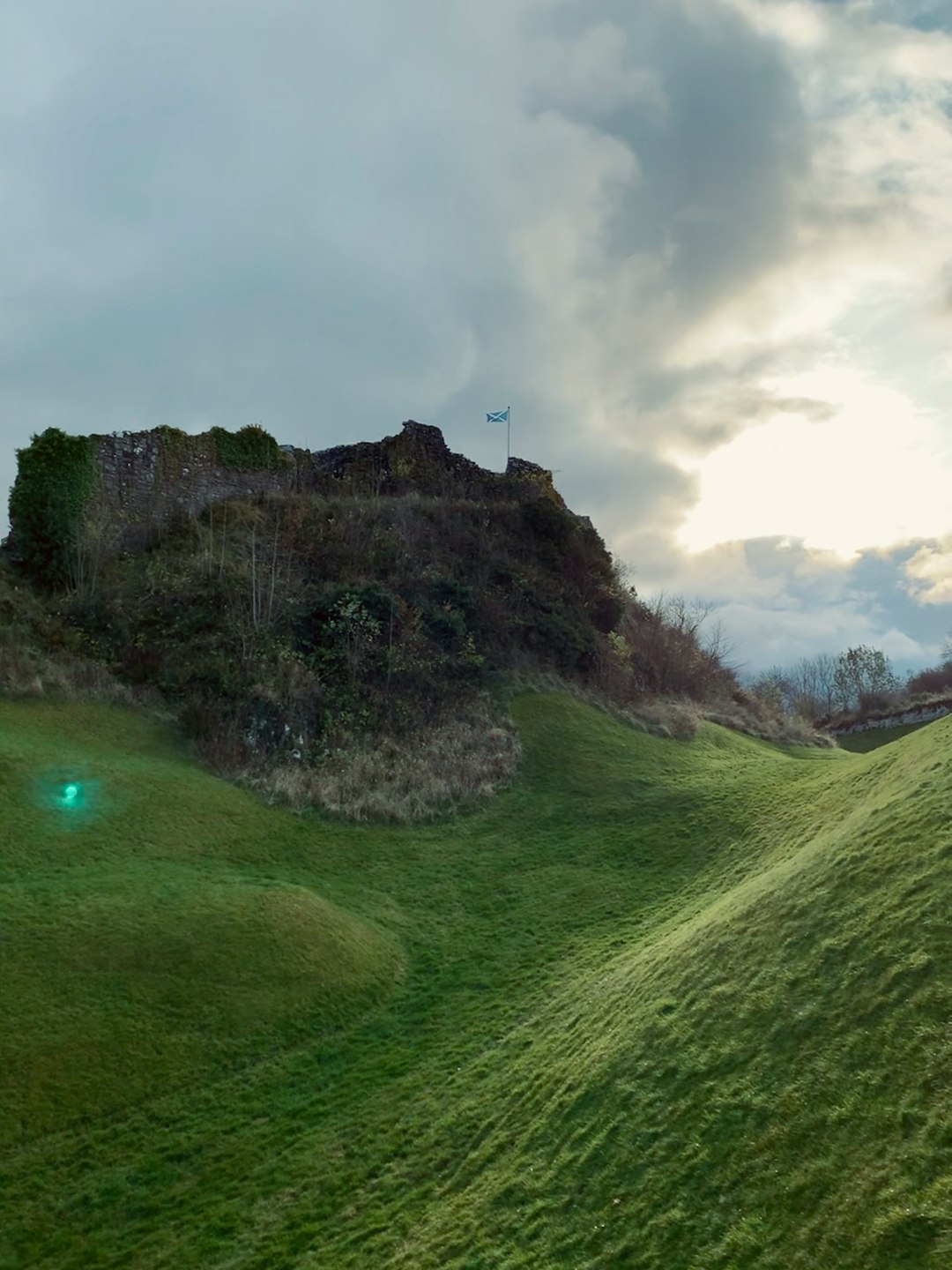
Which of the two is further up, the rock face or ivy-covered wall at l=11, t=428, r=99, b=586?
the rock face

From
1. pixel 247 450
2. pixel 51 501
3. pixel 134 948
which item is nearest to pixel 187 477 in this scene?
pixel 247 450

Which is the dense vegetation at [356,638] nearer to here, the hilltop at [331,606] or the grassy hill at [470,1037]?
the hilltop at [331,606]

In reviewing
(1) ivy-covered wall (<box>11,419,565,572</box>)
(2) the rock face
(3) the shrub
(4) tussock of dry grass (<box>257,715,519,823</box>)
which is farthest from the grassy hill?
(3) the shrub

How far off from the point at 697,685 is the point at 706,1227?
34323 mm

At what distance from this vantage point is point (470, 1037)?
13203 millimetres

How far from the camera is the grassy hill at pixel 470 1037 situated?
752 cm

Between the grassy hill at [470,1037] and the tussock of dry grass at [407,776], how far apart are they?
170 centimetres

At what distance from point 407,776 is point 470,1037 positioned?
10997 millimetres

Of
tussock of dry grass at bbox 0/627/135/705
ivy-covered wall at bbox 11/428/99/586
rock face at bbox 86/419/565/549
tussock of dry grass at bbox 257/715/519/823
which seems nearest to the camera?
tussock of dry grass at bbox 257/715/519/823

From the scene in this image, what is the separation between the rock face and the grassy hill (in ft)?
50.7

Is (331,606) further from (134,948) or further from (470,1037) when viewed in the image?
(470,1037)

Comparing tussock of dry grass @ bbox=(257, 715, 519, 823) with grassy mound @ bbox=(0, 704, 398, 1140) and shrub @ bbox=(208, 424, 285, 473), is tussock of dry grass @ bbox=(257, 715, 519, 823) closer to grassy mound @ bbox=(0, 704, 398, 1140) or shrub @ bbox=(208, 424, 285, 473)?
grassy mound @ bbox=(0, 704, 398, 1140)

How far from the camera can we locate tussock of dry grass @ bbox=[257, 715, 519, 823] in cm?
2206

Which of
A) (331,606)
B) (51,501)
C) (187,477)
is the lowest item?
(331,606)
